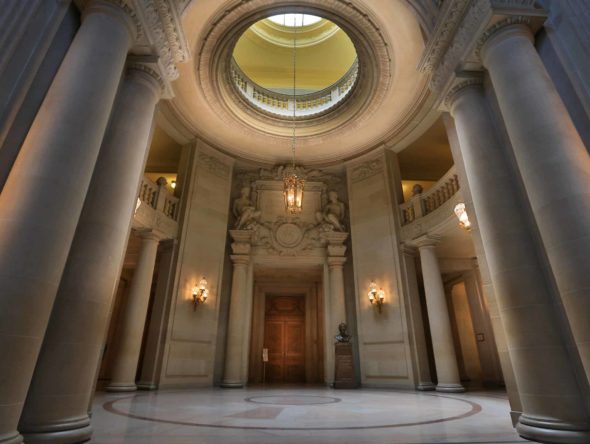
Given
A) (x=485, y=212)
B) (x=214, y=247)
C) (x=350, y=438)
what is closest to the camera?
(x=350, y=438)

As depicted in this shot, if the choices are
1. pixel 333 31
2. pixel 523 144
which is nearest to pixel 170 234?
pixel 523 144

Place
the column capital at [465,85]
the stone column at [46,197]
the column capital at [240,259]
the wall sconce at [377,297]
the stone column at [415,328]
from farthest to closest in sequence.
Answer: the column capital at [240,259] → the wall sconce at [377,297] → the stone column at [415,328] → the column capital at [465,85] → the stone column at [46,197]

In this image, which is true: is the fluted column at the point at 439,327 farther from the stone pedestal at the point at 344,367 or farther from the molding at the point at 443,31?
the molding at the point at 443,31

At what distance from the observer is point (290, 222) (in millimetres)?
11578

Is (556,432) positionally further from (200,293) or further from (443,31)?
(200,293)

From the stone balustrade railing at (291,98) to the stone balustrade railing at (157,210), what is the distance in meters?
4.11

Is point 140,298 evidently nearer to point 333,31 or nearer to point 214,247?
point 214,247

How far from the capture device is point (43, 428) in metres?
2.63

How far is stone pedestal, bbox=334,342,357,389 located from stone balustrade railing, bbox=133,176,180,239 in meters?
5.66

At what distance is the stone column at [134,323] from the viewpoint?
794 cm

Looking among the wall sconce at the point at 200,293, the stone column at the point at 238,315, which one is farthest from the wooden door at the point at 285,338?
the wall sconce at the point at 200,293

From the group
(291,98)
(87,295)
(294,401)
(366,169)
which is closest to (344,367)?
(294,401)

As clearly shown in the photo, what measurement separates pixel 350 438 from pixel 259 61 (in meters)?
13.1

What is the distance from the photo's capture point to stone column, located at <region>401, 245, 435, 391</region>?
8773mm
